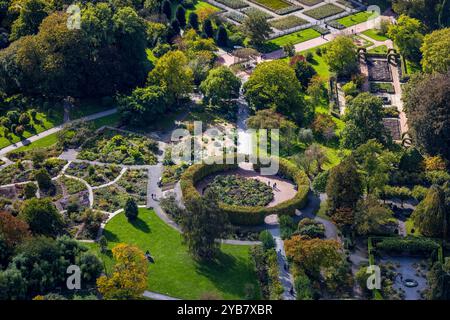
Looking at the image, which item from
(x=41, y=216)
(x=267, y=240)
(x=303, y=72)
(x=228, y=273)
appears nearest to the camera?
(x=228, y=273)

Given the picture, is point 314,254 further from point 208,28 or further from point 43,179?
point 208,28

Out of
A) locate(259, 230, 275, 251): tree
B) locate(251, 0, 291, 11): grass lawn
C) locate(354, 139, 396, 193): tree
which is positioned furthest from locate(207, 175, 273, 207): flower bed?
locate(251, 0, 291, 11): grass lawn

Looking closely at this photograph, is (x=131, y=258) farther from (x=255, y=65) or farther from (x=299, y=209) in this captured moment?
(x=255, y=65)

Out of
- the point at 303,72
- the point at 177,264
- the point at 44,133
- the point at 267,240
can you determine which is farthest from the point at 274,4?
the point at 177,264

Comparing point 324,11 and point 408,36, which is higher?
point 408,36

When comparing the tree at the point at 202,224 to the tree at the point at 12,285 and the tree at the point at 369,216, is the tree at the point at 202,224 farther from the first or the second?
the tree at the point at 12,285

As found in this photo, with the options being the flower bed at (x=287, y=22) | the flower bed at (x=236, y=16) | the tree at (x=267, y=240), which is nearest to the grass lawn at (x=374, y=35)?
the flower bed at (x=287, y=22)
